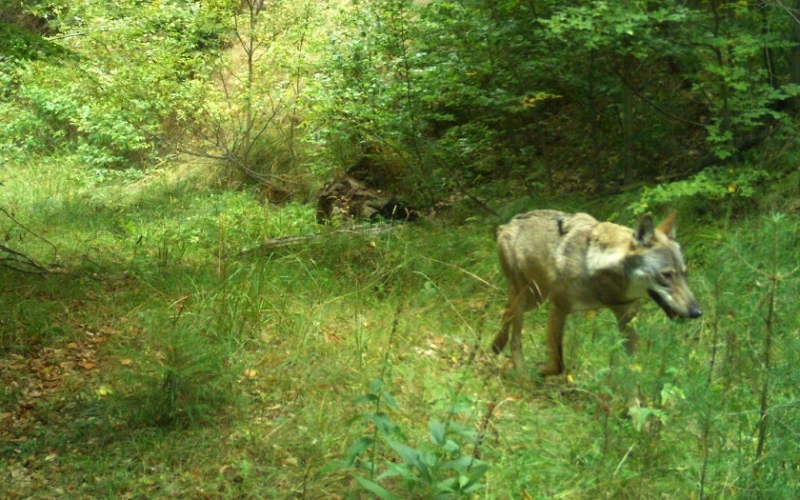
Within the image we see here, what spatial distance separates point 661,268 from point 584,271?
1.88ft

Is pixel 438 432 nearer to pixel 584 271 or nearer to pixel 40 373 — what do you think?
pixel 584 271

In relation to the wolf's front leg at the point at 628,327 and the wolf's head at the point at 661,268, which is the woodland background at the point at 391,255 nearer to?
the wolf's front leg at the point at 628,327

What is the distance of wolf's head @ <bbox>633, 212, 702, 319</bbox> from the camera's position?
6.09 metres

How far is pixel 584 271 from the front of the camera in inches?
255

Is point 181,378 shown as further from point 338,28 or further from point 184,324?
point 338,28

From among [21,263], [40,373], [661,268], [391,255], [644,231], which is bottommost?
[391,255]

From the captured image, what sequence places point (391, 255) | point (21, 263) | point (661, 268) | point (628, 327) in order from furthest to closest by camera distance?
point (391, 255) < point (21, 263) < point (628, 327) < point (661, 268)

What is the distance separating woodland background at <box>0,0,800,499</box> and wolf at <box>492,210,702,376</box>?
260 millimetres

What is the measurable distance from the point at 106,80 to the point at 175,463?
11.4 meters

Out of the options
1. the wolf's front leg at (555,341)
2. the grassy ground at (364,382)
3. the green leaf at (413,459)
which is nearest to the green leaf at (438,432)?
the grassy ground at (364,382)

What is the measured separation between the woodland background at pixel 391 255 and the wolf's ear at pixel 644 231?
574mm

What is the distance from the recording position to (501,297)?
8453 mm

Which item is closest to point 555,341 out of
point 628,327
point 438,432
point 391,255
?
point 628,327

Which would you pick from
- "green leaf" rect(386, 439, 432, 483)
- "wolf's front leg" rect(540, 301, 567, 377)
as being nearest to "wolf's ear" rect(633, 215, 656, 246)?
"wolf's front leg" rect(540, 301, 567, 377)
